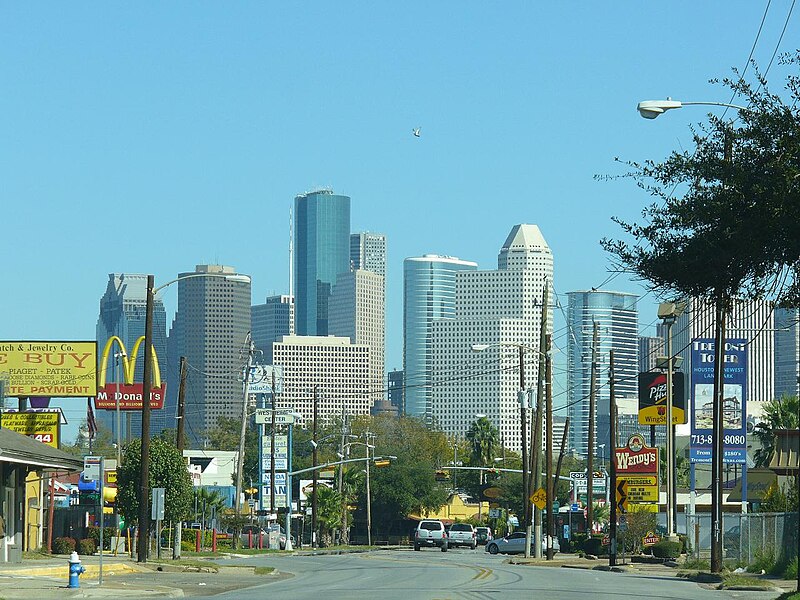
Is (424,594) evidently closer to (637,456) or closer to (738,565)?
(738,565)

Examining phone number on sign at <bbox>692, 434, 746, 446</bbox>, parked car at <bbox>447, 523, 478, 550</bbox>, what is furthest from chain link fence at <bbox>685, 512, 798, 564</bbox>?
parked car at <bbox>447, 523, 478, 550</bbox>

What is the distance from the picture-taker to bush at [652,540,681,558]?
185ft

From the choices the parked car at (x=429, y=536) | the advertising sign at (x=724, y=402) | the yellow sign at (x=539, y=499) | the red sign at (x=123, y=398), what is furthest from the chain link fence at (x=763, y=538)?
the parked car at (x=429, y=536)

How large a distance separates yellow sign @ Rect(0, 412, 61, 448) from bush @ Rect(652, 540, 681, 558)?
2595cm

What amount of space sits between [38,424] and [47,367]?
496 cm

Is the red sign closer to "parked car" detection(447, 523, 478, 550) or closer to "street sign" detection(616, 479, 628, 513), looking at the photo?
"parked car" detection(447, 523, 478, 550)

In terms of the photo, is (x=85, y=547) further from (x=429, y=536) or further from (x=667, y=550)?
(x=429, y=536)

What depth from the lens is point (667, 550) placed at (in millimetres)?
56344

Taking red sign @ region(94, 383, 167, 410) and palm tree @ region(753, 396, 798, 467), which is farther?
palm tree @ region(753, 396, 798, 467)

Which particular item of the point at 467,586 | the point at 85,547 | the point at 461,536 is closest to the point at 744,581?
the point at 467,586

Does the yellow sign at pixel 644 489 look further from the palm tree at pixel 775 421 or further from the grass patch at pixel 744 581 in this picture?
the palm tree at pixel 775 421

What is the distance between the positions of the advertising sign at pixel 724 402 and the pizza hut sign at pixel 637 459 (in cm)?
340

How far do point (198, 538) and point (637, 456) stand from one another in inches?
912

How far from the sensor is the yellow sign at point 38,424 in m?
56.2
